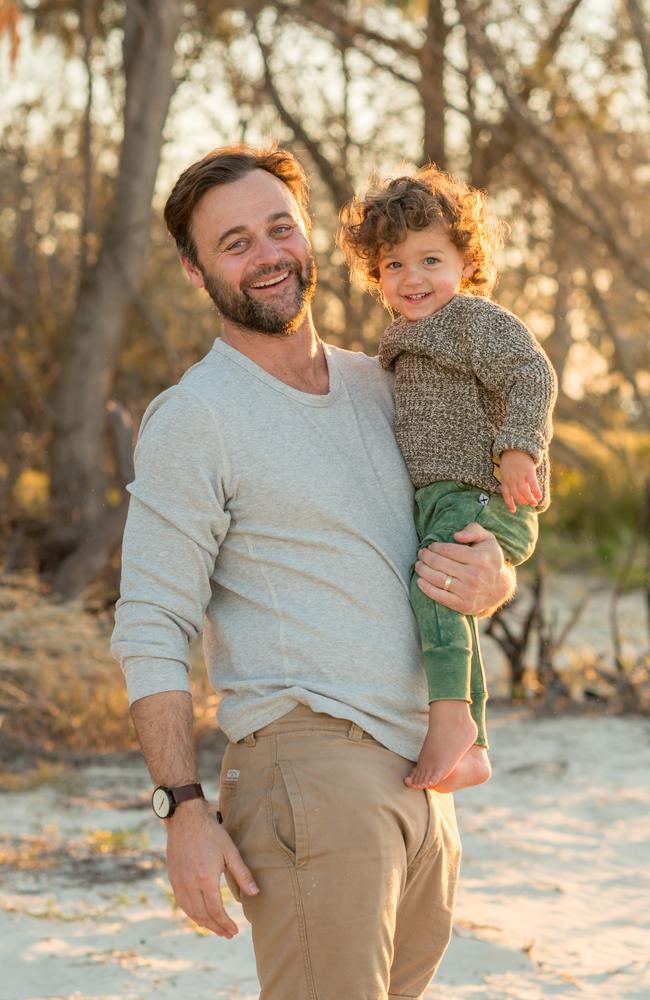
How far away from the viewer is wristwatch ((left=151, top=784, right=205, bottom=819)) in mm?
2260

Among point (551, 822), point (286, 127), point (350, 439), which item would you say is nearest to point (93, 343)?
point (286, 127)

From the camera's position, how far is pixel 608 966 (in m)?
3.89

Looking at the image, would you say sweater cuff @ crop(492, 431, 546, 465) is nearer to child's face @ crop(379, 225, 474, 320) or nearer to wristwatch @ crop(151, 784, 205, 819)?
child's face @ crop(379, 225, 474, 320)

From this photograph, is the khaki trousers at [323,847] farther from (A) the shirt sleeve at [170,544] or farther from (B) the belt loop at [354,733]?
(A) the shirt sleeve at [170,544]

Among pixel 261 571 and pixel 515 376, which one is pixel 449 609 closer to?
pixel 261 571

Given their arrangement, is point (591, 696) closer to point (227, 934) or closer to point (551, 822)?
point (551, 822)

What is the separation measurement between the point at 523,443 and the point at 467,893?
2482 millimetres

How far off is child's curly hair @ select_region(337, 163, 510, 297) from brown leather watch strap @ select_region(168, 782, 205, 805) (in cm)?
120

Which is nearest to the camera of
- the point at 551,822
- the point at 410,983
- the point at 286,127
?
the point at 410,983

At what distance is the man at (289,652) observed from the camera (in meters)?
2.22

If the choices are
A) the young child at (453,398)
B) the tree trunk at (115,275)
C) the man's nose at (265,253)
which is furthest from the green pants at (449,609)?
the tree trunk at (115,275)

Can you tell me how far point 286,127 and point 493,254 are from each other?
8246 mm

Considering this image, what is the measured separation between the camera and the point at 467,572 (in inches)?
94.5

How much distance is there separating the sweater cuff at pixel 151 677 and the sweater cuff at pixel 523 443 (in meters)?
0.73
